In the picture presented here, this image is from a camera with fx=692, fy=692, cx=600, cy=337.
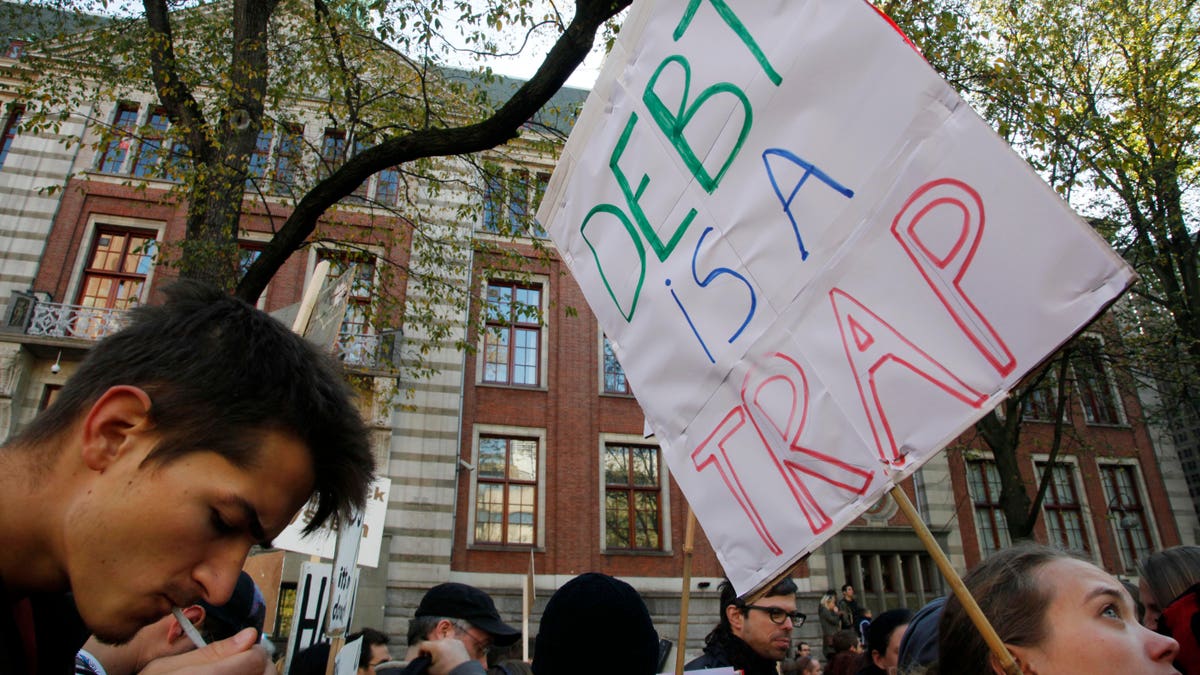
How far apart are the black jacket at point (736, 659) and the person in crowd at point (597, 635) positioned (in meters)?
1.85

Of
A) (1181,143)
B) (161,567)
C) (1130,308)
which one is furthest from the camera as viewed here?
(1130,308)

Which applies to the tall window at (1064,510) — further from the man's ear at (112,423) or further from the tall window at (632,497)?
the man's ear at (112,423)

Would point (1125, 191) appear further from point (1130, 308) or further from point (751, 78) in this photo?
point (751, 78)

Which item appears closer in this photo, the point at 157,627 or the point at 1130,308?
the point at 157,627

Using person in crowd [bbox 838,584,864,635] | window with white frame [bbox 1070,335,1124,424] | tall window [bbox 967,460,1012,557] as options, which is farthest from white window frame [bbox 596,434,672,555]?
window with white frame [bbox 1070,335,1124,424]

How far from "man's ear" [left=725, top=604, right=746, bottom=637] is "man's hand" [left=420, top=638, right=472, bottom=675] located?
165 centimetres

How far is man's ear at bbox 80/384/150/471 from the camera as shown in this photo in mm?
1157

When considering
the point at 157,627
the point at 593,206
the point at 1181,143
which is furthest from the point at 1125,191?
the point at 157,627

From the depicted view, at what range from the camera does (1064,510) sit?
18734mm

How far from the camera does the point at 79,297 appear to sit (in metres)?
15.3

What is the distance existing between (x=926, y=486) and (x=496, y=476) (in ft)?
35.6

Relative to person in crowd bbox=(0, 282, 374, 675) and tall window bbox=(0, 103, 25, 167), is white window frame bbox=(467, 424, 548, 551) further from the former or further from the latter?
person in crowd bbox=(0, 282, 374, 675)

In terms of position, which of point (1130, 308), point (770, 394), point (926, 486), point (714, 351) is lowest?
point (770, 394)

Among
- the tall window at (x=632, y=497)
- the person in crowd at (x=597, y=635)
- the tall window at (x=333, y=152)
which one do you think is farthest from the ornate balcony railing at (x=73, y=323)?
the person in crowd at (x=597, y=635)
